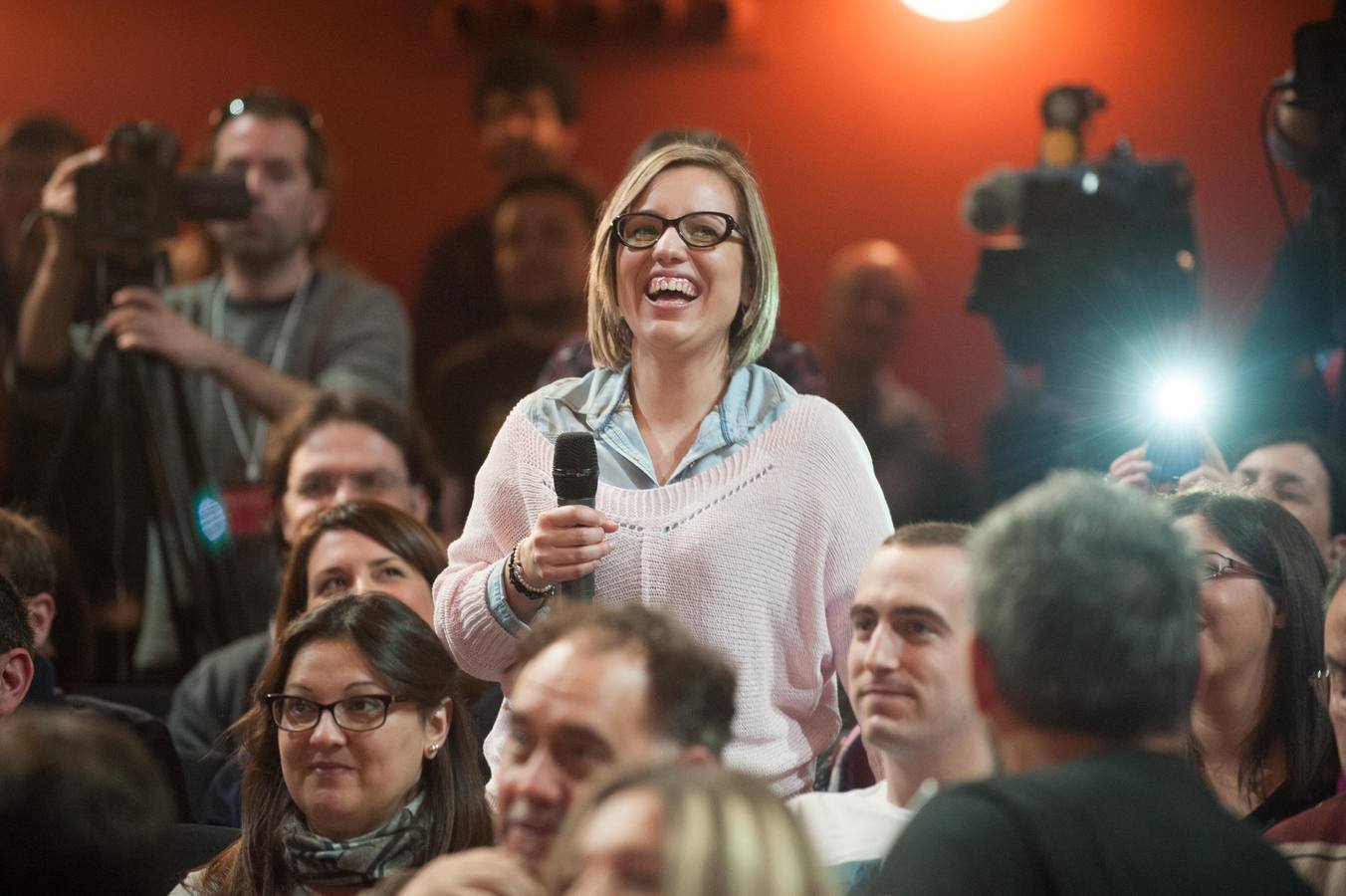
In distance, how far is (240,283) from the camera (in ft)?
12.5

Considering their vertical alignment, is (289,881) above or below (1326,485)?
below

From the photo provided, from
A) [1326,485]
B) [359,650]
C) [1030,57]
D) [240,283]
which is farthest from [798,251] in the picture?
[359,650]

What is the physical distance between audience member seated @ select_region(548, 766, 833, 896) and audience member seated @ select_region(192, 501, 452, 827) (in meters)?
1.48

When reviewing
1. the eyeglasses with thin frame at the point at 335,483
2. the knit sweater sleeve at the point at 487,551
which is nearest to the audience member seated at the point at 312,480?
the eyeglasses with thin frame at the point at 335,483

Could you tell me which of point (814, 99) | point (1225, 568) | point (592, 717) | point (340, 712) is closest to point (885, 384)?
point (814, 99)

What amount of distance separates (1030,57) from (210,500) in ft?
9.21

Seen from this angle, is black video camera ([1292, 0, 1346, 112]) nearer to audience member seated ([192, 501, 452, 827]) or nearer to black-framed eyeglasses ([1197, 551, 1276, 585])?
black-framed eyeglasses ([1197, 551, 1276, 585])

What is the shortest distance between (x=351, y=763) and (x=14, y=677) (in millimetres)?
561

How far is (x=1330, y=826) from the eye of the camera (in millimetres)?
1946

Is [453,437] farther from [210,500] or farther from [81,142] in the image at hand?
[81,142]

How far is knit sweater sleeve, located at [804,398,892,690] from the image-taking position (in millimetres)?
2146

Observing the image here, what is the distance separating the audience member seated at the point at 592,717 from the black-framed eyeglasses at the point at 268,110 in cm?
239

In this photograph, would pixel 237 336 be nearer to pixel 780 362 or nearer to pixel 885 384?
pixel 780 362

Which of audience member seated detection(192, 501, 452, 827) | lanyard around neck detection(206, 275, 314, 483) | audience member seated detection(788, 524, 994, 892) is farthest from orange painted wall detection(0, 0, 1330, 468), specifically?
audience member seated detection(788, 524, 994, 892)
